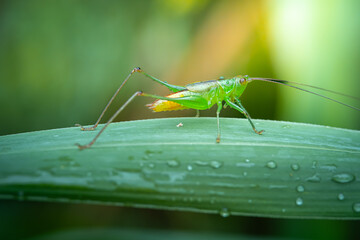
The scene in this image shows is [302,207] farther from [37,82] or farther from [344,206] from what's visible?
[37,82]

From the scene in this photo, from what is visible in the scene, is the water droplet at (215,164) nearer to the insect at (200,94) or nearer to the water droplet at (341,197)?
the water droplet at (341,197)

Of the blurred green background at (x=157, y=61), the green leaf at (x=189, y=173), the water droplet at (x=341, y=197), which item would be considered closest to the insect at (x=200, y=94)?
the blurred green background at (x=157, y=61)

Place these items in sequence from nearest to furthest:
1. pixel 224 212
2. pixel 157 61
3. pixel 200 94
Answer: pixel 224 212 < pixel 200 94 < pixel 157 61

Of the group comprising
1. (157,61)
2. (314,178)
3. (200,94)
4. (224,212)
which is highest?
(157,61)

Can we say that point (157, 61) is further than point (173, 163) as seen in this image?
Yes

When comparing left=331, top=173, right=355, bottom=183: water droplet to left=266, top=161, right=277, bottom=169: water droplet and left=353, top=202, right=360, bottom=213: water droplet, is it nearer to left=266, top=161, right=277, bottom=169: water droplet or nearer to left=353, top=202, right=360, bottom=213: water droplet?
left=353, top=202, right=360, bottom=213: water droplet

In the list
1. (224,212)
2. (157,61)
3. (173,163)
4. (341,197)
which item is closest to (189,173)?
(173,163)

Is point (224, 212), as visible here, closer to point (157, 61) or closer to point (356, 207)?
point (356, 207)
